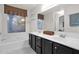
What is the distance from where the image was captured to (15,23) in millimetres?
3697

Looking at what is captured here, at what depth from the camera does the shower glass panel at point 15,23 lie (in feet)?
11.6

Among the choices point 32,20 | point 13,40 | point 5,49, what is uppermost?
point 32,20

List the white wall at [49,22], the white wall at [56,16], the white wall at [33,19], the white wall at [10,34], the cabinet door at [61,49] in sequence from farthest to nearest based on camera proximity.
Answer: the white wall at [33,19]
the white wall at [10,34]
the white wall at [49,22]
the white wall at [56,16]
the cabinet door at [61,49]

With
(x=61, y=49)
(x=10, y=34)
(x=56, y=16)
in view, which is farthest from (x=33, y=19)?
(x=61, y=49)

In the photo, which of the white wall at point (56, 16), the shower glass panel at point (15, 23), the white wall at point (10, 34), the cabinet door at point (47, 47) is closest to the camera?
the cabinet door at point (47, 47)

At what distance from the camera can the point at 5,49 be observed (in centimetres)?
327

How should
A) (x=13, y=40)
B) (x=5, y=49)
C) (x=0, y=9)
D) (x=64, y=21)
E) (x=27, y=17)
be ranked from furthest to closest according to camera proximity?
(x=27, y=17)
(x=13, y=40)
(x=5, y=49)
(x=0, y=9)
(x=64, y=21)

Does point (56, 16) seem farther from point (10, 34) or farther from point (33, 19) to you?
point (10, 34)

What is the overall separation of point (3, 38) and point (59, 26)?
6.36ft

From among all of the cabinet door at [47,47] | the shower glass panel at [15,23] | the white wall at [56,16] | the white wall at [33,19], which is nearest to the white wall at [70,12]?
the white wall at [56,16]

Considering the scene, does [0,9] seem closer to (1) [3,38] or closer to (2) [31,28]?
(1) [3,38]

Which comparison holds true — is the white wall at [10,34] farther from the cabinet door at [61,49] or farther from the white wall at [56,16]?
the cabinet door at [61,49]
